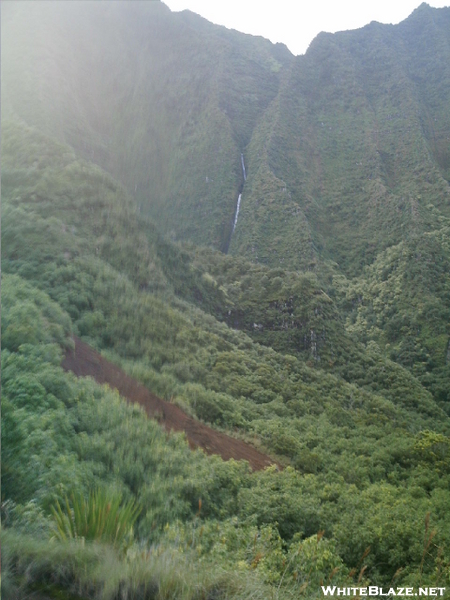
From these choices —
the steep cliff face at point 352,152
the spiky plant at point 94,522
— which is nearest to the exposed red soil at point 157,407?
the spiky plant at point 94,522

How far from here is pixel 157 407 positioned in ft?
24.9

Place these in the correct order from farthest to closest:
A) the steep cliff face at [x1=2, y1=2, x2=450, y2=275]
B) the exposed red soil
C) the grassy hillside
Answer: the steep cliff face at [x1=2, y1=2, x2=450, y2=275], the exposed red soil, the grassy hillside

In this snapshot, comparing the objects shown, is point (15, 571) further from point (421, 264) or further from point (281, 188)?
point (281, 188)

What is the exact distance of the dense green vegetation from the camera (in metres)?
3.10

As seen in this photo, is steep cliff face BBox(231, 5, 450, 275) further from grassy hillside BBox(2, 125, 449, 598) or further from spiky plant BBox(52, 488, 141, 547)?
spiky plant BBox(52, 488, 141, 547)

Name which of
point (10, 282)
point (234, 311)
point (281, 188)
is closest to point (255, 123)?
point (281, 188)

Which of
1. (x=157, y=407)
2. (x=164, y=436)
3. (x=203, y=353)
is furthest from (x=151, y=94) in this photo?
(x=164, y=436)

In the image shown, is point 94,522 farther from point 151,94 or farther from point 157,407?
point 151,94

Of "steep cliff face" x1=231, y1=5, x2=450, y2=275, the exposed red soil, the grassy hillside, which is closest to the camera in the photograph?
the grassy hillside

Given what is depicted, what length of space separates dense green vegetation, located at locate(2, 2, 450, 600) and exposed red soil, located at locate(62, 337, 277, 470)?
54 cm

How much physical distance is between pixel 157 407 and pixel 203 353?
5.76 metres

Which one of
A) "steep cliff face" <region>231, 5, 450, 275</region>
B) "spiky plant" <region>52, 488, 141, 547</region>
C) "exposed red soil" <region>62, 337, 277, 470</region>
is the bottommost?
"exposed red soil" <region>62, 337, 277, 470</region>

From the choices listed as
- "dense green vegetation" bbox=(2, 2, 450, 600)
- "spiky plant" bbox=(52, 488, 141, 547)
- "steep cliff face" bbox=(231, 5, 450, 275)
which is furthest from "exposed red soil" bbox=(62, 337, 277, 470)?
"steep cliff face" bbox=(231, 5, 450, 275)

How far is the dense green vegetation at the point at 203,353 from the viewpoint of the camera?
310 cm
